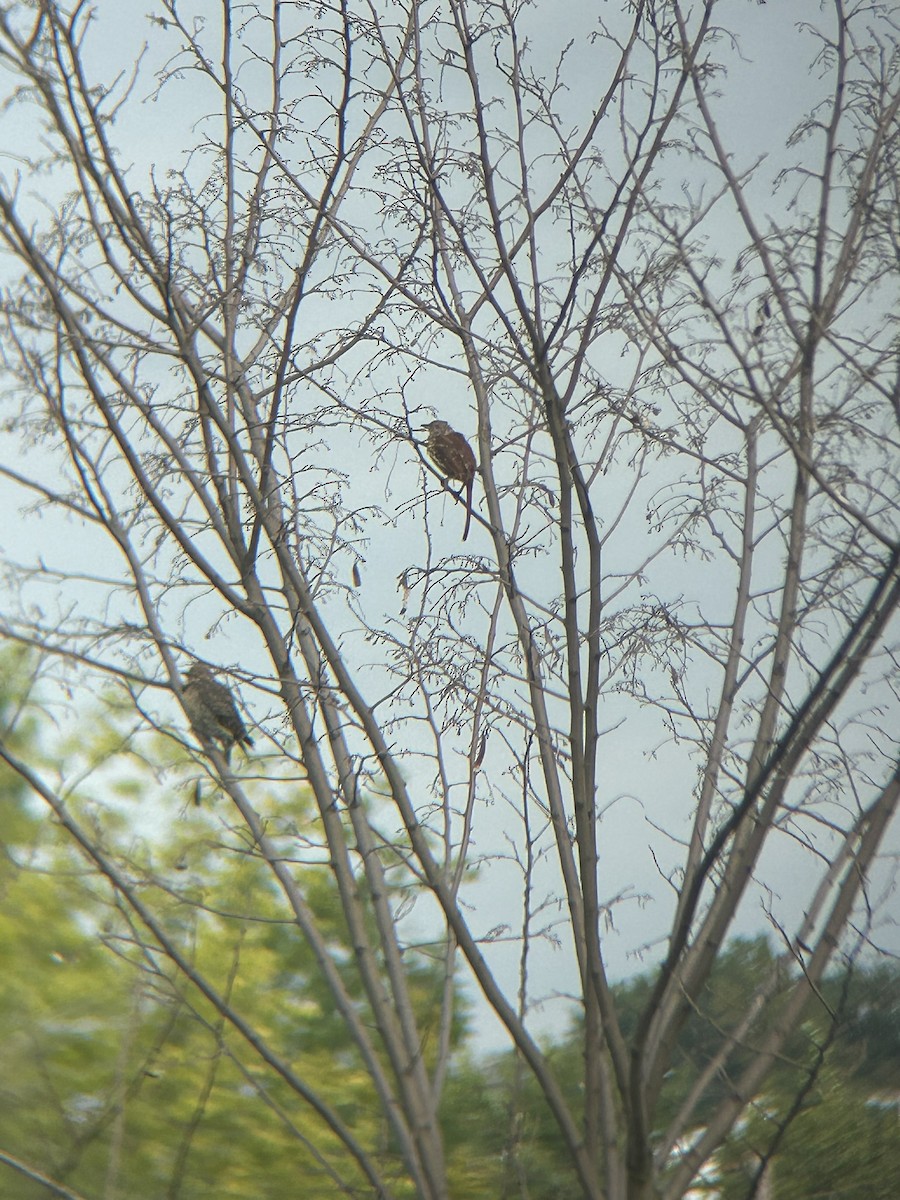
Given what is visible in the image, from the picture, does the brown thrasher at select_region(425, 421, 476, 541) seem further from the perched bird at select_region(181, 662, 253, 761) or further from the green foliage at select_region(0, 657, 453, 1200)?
the green foliage at select_region(0, 657, 453, 1200)

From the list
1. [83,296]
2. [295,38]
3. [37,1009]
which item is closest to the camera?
[83,296]

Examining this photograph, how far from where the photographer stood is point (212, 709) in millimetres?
2646

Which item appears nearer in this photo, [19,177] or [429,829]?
[19,177]

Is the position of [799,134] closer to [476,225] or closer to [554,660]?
[476,225]

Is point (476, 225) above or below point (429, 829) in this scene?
above

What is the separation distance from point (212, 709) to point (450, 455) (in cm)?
74

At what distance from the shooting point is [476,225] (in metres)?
2.71

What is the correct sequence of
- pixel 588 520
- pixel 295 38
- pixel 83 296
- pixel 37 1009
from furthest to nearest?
1. pixel 37 1009
2. pixel 295 38
3. pixel 83 296
4. pixel 588 520

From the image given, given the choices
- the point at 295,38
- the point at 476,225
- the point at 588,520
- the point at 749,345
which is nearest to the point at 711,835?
the point at 588,520

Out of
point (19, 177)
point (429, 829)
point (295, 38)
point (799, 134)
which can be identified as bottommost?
point (429, 829)

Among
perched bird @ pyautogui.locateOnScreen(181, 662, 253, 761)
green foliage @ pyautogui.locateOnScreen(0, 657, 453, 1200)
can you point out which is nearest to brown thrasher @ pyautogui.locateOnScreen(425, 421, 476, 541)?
perched bird @ pyautogui.locateOnScreen(181, 662, 253, 761)

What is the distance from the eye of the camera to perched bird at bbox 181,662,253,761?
260 centimetres

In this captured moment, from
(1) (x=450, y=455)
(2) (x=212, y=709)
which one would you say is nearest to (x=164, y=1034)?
(2) (x=212, y=709)

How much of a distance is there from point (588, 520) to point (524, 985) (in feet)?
3.19
